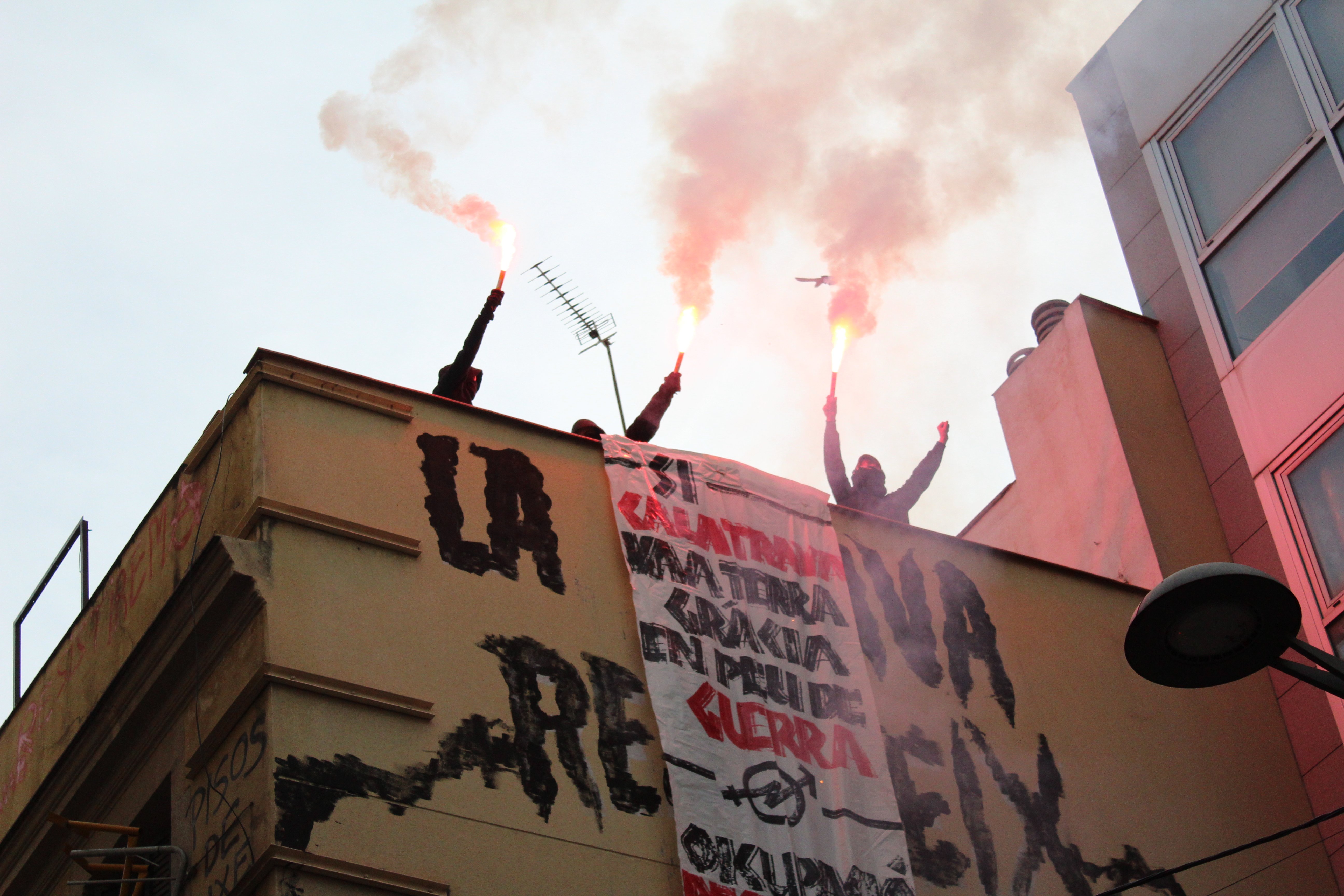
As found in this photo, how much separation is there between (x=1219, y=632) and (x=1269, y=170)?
7430 mm

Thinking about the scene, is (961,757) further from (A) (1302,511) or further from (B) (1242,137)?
(B) (1242,137)

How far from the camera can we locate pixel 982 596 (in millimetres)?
11828

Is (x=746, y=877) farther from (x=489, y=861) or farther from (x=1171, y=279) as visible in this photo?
(x=1171, y=279)

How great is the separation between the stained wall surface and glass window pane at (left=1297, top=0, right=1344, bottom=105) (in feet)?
13.8

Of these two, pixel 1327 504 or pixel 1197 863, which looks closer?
pixel 1197 863

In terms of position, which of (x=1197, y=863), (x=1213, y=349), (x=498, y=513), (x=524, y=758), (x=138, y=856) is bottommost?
(x=1197, y=863)

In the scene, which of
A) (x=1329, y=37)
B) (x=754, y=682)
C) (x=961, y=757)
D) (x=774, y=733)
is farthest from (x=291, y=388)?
(x=1329, y=37)

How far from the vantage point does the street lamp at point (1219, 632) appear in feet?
19.9

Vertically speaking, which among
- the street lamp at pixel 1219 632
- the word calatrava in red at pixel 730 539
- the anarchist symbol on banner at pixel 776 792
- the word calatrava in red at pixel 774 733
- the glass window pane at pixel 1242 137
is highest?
the glass window pane at pixel 1242 137

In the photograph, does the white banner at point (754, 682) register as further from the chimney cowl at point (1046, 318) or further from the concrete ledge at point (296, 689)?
the chimney cowl at point (1046, 318)

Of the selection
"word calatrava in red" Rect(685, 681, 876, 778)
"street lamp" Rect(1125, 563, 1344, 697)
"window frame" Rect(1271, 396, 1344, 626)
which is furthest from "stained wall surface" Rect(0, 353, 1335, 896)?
"street lamp" Rect(1125, 563, 1344, 697)

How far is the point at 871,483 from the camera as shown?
13.8 m

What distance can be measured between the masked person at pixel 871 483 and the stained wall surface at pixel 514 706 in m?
1.44

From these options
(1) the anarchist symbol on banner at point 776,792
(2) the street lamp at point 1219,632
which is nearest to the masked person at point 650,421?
(1) the anarchist symbol on banner at point 776,792
